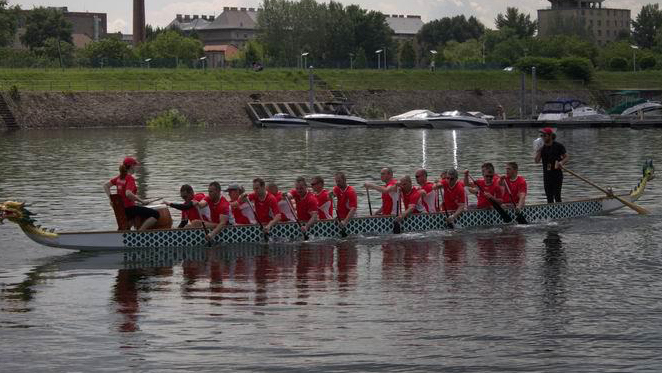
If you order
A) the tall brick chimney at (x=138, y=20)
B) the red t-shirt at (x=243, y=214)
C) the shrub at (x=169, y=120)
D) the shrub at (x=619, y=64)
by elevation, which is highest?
the tall brick chimney at (x=138, y=20)

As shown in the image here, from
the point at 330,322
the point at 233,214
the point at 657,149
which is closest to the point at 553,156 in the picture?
the point at 233,214

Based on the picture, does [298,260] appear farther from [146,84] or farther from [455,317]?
[146,84]

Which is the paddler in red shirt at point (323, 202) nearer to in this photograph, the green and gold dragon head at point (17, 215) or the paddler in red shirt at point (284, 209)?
the paddler in red shirt at point (284, 209)

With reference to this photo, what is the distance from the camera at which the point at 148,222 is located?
94.5 feet

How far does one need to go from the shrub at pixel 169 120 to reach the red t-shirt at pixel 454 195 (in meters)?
73.8

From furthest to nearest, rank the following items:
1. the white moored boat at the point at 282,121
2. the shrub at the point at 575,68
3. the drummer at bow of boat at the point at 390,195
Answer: the shrub at the point at 575,68 < the white moored boat at the point at 282,121 < the drummer at bow of boat at the point at 390,195

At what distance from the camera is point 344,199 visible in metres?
30.6

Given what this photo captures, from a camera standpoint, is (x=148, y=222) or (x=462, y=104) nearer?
(x=148, y=222)

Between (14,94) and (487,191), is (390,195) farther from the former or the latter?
(14,94)

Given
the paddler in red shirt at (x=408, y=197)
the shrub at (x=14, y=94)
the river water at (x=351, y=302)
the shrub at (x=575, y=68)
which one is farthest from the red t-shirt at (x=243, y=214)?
the shrub at (x=575, y=68)

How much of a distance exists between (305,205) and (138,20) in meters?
128

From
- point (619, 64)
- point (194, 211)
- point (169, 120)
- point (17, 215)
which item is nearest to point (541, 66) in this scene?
point (619, 64)

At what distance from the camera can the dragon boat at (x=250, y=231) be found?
27.8m

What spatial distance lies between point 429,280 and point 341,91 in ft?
313
